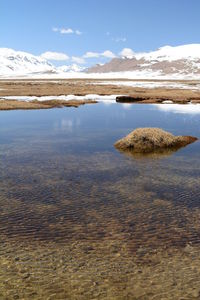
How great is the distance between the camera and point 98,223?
1421 cm

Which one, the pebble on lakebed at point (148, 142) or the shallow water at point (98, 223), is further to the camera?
the pebble on lakebed at point (148, 142)

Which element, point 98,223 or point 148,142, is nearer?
point 98,223

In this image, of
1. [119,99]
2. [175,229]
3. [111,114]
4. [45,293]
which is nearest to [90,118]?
[111,114]

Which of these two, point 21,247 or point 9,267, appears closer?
point 9,267

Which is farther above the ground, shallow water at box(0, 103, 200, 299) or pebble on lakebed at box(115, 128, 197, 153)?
pebble on lakebed at box(115, 128, 197, 153)

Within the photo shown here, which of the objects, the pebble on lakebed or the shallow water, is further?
the pebble on lakebed

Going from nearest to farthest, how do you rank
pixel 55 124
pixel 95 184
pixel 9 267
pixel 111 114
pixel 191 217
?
pixel 9 267
pixel 191 217
pixel 95 184
pixel 55 124
pixel 111 114

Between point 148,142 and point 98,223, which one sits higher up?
point 148,142

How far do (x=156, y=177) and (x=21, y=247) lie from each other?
10.3 m

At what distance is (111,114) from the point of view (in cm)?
5134

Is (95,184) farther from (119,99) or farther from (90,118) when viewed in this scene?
(119,99)

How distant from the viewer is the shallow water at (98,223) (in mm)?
10320

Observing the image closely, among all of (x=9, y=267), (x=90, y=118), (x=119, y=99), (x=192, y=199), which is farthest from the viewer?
(x=119, y=99)

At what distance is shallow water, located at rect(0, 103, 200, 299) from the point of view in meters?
10.3
